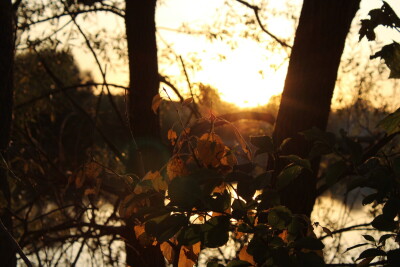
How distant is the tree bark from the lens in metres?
3.58

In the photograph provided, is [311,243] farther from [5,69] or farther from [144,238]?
[5,69]

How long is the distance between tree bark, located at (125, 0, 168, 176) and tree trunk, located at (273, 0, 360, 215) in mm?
1491

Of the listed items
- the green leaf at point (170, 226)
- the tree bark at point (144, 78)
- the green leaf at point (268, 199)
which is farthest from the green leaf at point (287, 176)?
the tree bark at point (144, 78)

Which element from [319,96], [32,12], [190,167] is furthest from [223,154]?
[32,12]

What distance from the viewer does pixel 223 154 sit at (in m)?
1.34

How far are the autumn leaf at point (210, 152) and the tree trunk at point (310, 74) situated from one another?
937 mm

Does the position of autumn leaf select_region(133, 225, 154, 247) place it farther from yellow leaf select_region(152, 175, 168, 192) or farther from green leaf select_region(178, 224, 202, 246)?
green leaf select_region(178, 224, 202, 246)

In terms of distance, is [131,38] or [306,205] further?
[131,38]

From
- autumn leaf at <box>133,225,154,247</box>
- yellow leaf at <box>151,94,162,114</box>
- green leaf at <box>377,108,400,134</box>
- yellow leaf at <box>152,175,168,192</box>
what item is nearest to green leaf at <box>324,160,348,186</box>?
green leaf at <box>377,108,400,134</box>

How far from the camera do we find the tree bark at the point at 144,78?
11.7 feet

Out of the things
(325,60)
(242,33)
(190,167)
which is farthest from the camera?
(242,33)

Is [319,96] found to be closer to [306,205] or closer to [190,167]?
[306,205]

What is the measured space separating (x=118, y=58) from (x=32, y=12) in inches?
43.1

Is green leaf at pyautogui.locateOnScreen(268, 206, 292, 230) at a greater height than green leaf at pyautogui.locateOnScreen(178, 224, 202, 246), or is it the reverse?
green leaf at pyautogui.locateOnScreen(268, 206, 292, 230)
